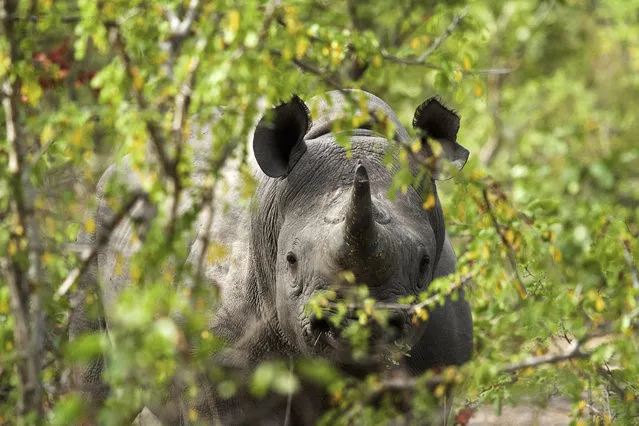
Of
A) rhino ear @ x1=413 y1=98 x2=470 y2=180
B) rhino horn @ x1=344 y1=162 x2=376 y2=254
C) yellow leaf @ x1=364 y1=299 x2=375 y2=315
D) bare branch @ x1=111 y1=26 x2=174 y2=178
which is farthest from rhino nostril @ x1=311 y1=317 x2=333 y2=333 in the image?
bare branch @ x1=111 y1=26 x2=174 y2=178

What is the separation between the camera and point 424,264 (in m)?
5.62

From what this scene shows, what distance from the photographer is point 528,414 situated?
897cm

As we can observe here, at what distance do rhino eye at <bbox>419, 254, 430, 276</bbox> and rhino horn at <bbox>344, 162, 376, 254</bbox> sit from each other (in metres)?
0.52

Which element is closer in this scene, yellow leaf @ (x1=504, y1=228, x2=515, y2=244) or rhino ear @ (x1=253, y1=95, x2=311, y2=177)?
yellow leaf @ (x1=504, y1=228, x2=515, y2=244)

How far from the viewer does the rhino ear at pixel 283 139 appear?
578 cm

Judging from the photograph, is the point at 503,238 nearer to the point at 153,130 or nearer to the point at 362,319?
the point at 362,319

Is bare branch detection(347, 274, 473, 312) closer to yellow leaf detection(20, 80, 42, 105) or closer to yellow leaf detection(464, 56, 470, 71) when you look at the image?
yellow leaf detection(20, 80, 42, 105)

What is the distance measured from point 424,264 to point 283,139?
3.06 ft

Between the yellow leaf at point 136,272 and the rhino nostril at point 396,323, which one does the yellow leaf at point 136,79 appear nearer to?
the yellow leaf at point 136,272

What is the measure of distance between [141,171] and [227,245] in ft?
7.51

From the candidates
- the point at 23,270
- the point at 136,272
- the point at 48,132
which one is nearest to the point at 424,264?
the point at 48,132

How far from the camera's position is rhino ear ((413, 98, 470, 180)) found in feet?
19.4

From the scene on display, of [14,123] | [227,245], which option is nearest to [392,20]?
[227,245]

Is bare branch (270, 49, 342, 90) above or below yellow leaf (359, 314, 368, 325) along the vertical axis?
above
